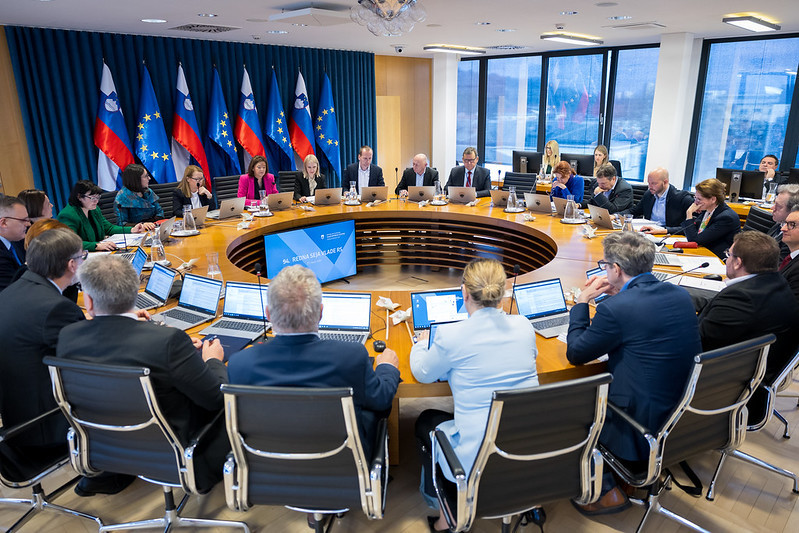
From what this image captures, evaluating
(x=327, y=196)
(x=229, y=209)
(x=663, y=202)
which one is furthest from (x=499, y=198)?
(x=229, y=209)

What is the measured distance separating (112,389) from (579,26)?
21.4 ft

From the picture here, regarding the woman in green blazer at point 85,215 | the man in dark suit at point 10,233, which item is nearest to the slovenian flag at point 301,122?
the woman in green blazer at point 85,215

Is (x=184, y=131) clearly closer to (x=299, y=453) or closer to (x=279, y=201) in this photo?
(x=279, y=201)

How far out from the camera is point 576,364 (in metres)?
2.32

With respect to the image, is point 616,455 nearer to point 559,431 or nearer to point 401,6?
point 559,431

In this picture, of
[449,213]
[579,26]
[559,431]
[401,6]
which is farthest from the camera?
[579,26]

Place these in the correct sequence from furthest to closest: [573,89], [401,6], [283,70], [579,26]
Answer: [573,89] < [283,70] < [579,26] < [401,6]

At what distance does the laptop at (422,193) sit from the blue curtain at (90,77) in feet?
10.7

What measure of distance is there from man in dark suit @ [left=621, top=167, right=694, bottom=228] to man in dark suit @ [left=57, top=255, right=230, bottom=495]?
4.19 meters

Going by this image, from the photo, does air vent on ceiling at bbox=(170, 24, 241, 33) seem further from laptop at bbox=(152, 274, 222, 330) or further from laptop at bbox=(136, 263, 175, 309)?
laptop at bbox=(152, 274, 222, 330)

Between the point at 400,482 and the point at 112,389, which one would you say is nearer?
the point at 112,389

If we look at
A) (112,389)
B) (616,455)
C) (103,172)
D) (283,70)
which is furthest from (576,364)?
(283,70)

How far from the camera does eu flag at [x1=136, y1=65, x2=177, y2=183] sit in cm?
678

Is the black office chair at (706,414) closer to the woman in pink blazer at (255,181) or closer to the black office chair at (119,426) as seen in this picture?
the black office chair at (119,426)
